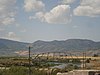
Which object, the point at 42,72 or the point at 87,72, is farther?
the point at 42,72

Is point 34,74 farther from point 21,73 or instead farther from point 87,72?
point 87,72

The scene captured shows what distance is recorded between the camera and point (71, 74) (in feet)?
103

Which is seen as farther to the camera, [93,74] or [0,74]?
[0,74]

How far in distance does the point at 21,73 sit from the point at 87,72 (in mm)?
47251

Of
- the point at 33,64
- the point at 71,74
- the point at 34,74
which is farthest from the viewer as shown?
the point at 33,64

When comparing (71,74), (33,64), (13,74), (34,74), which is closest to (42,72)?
(34,74)

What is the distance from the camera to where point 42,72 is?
72.4 metres

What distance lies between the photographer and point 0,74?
7112 cm

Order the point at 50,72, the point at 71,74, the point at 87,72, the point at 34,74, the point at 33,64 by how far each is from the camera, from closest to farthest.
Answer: the point at 87,72 < the point at 71,74 < the point at 50,72 < the point at 34,74 < the point at 33,64

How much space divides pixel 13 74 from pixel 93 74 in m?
46.1

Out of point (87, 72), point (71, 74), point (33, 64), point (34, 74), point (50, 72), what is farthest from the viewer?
point (33, 64)

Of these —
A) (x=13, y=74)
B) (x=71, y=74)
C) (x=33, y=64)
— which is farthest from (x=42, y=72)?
(x=71, y=74)

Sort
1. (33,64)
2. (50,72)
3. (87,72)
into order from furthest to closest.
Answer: (33,64)
(50,72)
(87,72)

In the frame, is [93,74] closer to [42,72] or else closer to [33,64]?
[42,72]
